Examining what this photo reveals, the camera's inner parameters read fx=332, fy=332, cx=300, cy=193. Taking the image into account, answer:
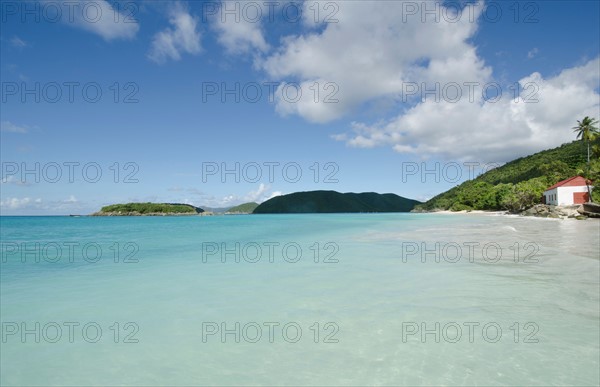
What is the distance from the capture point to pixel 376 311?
7.48m

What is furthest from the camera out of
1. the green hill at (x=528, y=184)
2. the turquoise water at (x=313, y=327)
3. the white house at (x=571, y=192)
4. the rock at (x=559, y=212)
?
the green hill at (x=528, y=184)

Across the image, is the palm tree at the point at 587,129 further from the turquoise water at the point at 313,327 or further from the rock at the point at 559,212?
the turquoise water at the point at 313,327

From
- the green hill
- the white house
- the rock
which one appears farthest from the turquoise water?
the green hill

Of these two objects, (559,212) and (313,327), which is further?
(559,212)

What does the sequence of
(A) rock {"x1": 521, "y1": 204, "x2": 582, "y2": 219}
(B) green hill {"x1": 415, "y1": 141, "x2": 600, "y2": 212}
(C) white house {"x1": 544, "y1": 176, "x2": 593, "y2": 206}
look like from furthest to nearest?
(B) green hill {"x1": 415, "y1": 141, "x2": 600, "y2": 212}, (C) white house {"x1": 544, "y1": 176, "x2": 593, "y2": 206}, (A) rock {"x1": 521, "y1": 204, "x2": 582, "y2": 219}

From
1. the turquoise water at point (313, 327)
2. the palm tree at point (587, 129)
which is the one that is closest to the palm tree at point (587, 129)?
the palm tree at point (587, 129)

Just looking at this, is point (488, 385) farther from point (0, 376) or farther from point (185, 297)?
point (185, 297)

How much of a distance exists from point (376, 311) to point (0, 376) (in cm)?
676

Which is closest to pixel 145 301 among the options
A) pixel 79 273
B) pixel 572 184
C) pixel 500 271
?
pixel 79 273

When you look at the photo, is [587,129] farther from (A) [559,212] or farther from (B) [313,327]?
(B) [313,327]

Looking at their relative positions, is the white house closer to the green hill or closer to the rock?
the green hill

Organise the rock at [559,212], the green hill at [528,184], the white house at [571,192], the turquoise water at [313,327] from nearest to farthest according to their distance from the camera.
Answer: the turquoise water at [313,327]
the rock at [559,212]
the white house at [571,192]
the green hill at [528,184]

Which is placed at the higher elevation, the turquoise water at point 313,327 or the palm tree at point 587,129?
the palm tree at point 587,129

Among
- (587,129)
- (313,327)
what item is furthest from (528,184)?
(313,327)
